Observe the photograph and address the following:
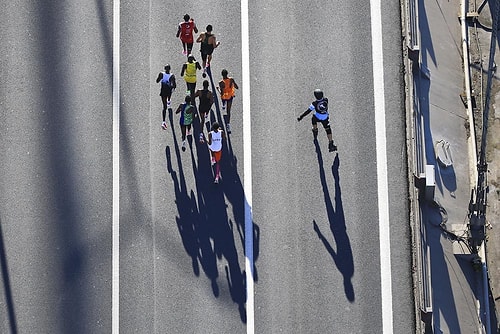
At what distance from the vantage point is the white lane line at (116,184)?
2336 cm

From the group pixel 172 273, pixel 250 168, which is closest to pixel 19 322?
pixel 172 273

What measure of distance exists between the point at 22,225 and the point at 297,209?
8.08 metres

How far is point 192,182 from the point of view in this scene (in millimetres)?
24281

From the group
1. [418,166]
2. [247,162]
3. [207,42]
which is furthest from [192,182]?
[418,166]

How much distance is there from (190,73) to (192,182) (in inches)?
126

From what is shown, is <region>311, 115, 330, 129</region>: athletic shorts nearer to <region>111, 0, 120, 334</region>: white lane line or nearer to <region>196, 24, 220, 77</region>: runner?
<region>196, 24, 220, 77</region>: runner

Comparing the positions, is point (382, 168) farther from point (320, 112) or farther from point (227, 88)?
point (227, 88)

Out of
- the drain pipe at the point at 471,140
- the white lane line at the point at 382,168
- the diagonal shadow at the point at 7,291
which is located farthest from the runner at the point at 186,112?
the drain pipe at the point at 471,140

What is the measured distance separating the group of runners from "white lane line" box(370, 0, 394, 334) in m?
4.42

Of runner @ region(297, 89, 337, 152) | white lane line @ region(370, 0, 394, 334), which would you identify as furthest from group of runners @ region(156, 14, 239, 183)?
white lane line @ region(370, 0, 394, 334)

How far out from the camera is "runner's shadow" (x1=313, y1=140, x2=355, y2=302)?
23.3 meters

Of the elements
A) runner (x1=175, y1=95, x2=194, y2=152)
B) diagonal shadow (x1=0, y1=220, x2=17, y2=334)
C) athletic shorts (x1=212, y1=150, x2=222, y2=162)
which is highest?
runner (x1=175, y1=95, x2=194, y2=152)

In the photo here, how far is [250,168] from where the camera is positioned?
24.3m

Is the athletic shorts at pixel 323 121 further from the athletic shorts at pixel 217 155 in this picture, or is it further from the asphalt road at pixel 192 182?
the athletic shorts at pixel 217 155
